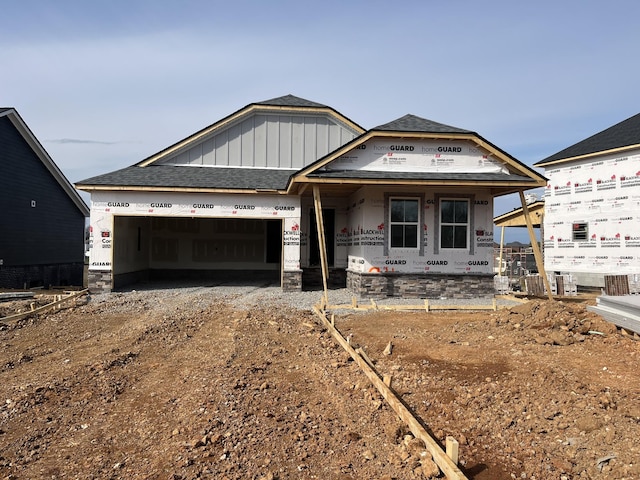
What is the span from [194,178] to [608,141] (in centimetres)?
1893

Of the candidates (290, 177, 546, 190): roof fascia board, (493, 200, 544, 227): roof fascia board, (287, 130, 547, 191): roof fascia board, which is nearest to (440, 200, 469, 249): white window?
(290, 177, 546, 190): roof fascia board

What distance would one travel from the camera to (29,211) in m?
21.9

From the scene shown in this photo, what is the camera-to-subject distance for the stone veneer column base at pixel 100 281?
1552 centimetres

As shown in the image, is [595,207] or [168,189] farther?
[595,207]

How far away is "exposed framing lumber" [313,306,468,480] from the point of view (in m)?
3.59

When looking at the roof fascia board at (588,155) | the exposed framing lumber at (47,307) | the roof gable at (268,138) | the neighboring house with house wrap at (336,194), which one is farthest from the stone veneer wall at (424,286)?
the roof fascia board at (588,155)

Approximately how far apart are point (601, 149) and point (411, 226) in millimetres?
11584

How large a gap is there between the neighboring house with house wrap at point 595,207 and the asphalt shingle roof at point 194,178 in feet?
45.1

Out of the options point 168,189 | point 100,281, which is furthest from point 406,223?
point 100,281

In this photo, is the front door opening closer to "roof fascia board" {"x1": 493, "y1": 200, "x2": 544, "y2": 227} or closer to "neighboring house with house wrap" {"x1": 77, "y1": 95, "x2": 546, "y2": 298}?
"neighboring house with house wrap" {"x1": 77, "y1": 95, "x2": 546, "y2": 298}

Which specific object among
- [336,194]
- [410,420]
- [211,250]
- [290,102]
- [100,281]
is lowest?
[410,420]

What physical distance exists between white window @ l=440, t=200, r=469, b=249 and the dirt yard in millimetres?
5072

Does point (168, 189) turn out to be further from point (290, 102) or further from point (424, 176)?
point (424, 176)

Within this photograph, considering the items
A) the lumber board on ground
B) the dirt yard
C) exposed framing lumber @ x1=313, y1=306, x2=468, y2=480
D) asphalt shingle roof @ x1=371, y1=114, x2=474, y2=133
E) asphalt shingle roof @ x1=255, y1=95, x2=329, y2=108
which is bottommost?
the dirt yard
